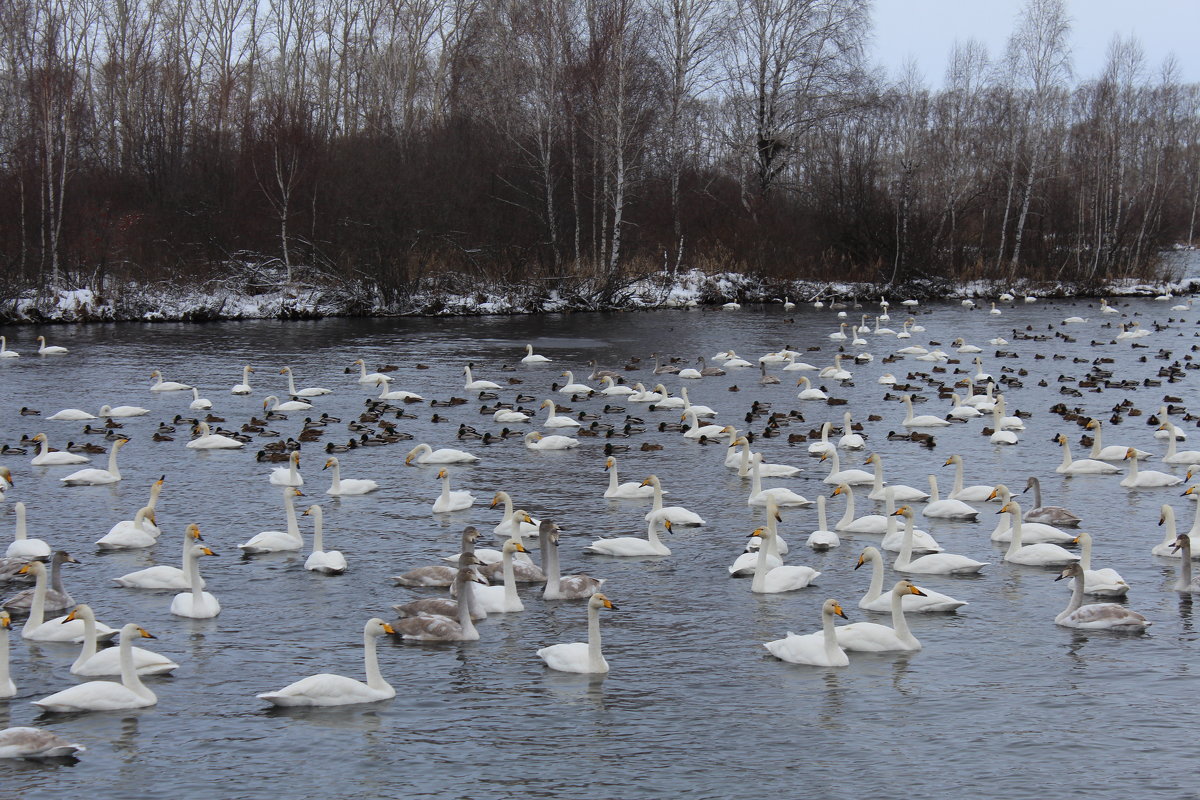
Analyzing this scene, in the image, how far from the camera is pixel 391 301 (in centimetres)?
4891

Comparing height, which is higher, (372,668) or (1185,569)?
(1185,569)

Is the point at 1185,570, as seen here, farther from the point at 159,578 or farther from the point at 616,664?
the point at 159,578

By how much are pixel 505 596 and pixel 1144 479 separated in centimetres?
1049

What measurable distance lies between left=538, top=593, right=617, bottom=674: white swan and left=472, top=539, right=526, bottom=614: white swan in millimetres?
1628

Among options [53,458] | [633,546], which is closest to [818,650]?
[633,546]

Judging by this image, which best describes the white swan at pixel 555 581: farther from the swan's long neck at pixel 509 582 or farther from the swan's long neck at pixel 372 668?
the swan's long neck at pixel 372 668

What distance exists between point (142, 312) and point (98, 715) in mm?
38715

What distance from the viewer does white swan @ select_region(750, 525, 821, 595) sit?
12.9 m

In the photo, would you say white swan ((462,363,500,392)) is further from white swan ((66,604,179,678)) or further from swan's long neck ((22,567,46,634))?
white swan ((66,604,179,678))

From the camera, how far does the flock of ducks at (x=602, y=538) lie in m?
10.7

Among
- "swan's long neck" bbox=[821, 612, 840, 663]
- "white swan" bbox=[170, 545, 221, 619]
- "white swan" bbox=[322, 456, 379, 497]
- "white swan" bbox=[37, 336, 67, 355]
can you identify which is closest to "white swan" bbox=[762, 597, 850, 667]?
"swan's long neck" bbox=[821, 612, 840, 663]

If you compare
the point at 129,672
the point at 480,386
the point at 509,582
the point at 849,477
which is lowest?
the point at 129,672

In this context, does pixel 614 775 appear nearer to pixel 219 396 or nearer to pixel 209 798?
pixel 209 798

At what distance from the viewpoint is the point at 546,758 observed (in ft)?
29.6
